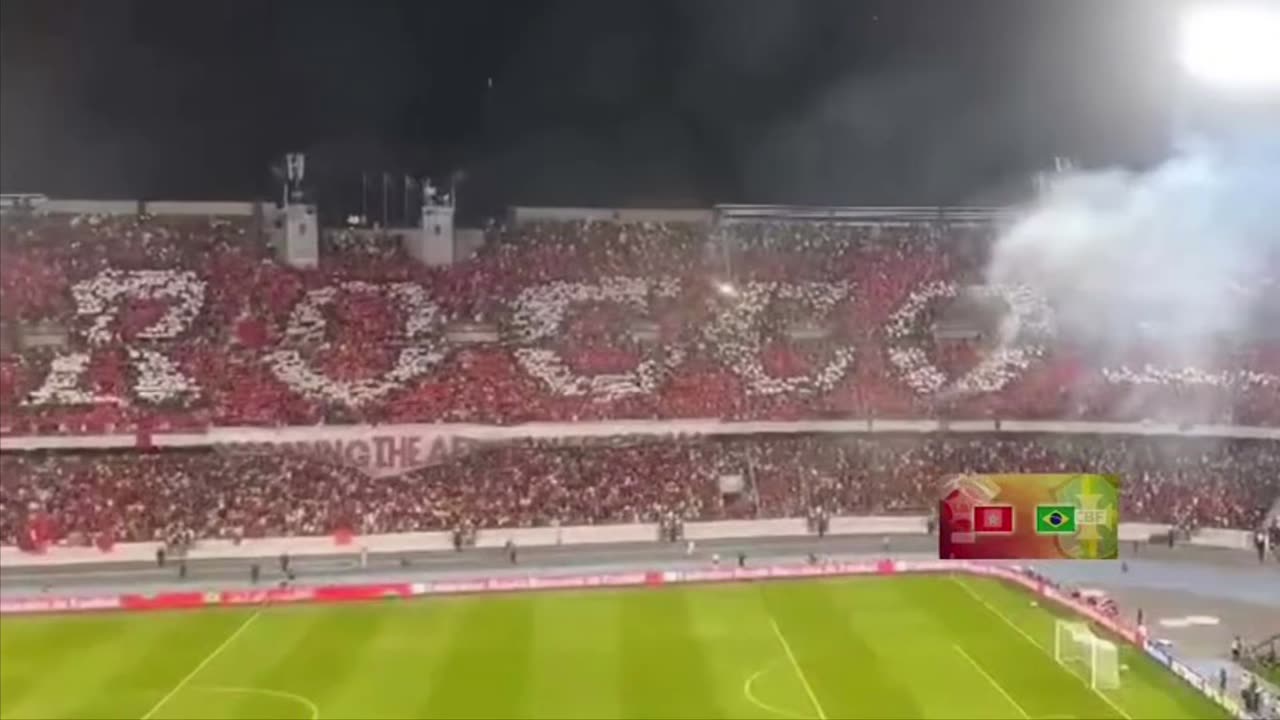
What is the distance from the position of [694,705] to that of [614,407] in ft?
28.6

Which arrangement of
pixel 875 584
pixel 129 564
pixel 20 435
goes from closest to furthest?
pixel 20 435 → pixel 129 564 → pixel 875 584

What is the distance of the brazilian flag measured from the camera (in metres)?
13.5

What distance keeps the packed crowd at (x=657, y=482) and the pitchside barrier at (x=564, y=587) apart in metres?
0.85

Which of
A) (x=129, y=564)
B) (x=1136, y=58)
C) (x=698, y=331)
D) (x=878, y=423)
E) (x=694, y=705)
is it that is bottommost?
(x=694, y=705)

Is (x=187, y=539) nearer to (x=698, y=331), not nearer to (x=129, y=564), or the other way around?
(x=129, y=564)

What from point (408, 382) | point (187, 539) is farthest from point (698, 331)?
point (187, 539)

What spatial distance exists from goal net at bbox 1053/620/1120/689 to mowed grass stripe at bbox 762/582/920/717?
1711mm

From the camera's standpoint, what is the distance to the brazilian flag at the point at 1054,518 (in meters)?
13.5

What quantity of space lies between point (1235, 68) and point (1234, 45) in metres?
0.21

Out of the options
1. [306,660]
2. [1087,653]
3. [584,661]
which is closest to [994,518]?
[1087,653]

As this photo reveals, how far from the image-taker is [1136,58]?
554 inches

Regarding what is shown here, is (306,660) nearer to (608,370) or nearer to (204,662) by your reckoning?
(204,662)

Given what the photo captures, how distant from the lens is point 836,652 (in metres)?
14.5
